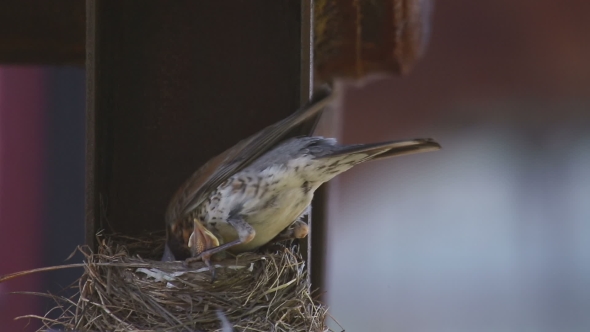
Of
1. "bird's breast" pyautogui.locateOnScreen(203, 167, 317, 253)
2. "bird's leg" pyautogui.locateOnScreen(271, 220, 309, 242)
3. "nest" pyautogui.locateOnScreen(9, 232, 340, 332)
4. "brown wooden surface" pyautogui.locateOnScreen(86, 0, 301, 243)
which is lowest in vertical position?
"nest" pyautogui.locateOnScreen(9, 232, 340, 332)

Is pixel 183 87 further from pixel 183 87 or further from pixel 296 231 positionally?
pixel 296 231

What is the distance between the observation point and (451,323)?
192cm

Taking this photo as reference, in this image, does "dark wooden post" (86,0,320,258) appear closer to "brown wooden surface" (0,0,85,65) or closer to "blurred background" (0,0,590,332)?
"brown wooden surface" (0,0,85,65)

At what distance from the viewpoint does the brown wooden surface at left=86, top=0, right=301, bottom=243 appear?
4.76ft

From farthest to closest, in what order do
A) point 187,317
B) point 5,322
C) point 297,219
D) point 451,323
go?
point 451,323, point 5,322, point 297,219, point 187,317

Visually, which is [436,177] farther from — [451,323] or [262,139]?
[262,139]

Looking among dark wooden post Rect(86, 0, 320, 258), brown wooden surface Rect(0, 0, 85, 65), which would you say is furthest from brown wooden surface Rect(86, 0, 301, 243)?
brown wooden surface Rect(0, 0, 85, 65)

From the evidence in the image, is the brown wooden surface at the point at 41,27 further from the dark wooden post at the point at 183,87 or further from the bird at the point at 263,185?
the bird at the point at 263,185

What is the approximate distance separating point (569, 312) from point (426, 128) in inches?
29.2

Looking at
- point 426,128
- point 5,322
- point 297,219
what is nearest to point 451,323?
point 426,128

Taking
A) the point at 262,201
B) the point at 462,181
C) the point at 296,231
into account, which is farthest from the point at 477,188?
the point at 262,201

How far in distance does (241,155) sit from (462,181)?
975 millimetres

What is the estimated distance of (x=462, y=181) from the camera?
76.7 inches

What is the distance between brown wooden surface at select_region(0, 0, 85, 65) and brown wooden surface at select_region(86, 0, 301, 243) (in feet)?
0.98
